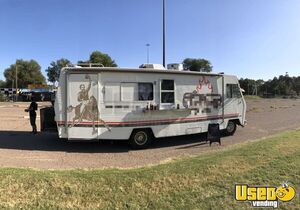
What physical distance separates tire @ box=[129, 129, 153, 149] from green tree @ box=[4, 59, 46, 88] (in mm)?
99130

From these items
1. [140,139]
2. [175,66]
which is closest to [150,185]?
[140,139]

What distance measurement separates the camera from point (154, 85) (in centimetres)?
980

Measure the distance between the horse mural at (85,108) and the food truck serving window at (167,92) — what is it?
2424 millimetres

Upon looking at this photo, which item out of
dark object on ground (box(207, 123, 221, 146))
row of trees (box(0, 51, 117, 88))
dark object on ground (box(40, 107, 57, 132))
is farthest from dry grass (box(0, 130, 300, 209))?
row of trees (box(0, 51, 117, 88))

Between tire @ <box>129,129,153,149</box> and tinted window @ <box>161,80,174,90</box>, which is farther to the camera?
tinted window @ <box>161,80,174,90</box>

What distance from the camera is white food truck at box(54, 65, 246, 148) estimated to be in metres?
9.03

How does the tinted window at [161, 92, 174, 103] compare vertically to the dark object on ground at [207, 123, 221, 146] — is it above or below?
above

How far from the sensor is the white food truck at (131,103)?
29.6 feet

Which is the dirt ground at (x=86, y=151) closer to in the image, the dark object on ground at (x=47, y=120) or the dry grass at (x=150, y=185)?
the dark object on ground at (x=47, y=120)

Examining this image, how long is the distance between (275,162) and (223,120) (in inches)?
220

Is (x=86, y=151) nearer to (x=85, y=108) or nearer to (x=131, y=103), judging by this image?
(x=85, y=108)

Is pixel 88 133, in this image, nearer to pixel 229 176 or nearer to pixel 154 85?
pixel 154 85

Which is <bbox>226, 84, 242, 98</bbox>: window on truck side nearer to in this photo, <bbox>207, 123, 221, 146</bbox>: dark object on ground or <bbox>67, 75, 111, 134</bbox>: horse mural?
<bbox>207, 123, 221, 146</bbox>: dark object on ground

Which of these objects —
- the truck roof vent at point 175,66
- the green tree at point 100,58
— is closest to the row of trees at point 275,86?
the green tree at point 100,58
